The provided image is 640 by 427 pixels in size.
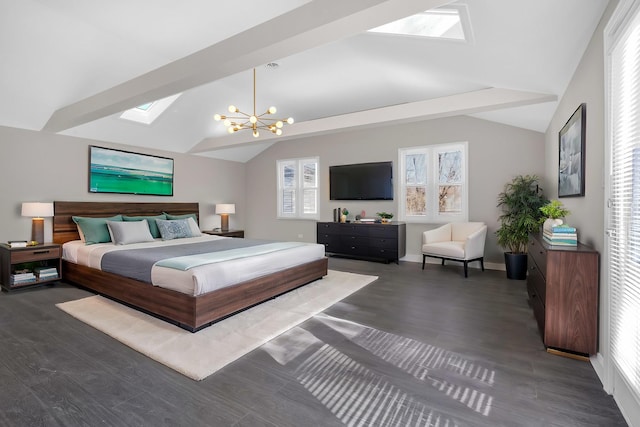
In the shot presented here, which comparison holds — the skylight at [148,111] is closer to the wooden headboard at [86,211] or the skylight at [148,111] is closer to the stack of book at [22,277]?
the wooden headboard at [86,211]

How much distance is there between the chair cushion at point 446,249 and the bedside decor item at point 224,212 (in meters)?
4.39

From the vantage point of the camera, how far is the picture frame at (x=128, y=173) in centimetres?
539

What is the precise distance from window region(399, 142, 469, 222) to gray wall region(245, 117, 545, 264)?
137 millimetres

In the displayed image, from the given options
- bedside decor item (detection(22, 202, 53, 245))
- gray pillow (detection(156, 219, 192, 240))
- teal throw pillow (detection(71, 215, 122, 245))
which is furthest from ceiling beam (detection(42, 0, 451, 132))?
gray pillow (detection(156, 219, 192, 240))

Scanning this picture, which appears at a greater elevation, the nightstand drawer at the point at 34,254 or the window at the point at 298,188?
the window at the point at 298,188

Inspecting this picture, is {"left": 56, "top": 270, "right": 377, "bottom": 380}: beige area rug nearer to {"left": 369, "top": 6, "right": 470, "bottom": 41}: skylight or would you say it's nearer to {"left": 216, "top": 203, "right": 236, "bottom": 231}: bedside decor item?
{"left": 369, "top": 6, "right": 470, "bottom": 41}: skylight

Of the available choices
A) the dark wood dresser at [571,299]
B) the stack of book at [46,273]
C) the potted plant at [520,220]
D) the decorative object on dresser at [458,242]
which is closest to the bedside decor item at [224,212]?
the stack of book at [46,273]

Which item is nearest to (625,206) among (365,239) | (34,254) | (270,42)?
(270,42)

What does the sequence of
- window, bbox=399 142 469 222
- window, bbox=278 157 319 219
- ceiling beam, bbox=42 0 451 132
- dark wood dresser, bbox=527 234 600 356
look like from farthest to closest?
window, bbox=278 157 319 219, window, bbox=399 142 469 222, dark wood dresser, bbox=527 234 600 356, ceiling beam, bbox=42 0 451 132

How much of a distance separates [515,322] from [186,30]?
178 inches

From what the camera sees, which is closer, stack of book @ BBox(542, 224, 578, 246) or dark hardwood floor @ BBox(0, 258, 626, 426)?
dark hardwood floor @ BBox(0, 258, 626, 426)

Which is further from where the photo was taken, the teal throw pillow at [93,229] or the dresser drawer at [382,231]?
the dresser drawer at [382,231]

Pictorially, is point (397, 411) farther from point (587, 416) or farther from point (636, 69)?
point (636, 69)

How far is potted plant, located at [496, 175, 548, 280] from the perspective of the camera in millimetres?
4629
